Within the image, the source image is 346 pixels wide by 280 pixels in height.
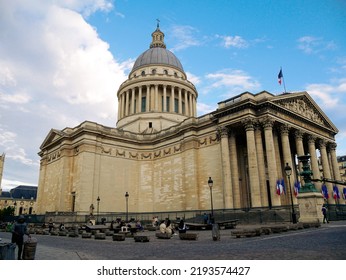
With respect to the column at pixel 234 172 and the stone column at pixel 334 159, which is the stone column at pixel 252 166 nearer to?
the column at pixel 234 172

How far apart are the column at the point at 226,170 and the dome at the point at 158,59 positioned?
3329cm

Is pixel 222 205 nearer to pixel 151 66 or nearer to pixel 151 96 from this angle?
pixel 151 96

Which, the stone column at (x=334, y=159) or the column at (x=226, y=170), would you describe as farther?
the stone column at (x=334, y=159)

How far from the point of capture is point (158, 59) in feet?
216

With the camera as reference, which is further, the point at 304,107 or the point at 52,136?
the point at 52,136

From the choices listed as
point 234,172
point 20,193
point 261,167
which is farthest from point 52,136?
point 20,193

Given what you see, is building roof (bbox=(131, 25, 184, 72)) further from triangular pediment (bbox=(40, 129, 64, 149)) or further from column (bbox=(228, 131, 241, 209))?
column (bbox=(228, 131, 241, 209))

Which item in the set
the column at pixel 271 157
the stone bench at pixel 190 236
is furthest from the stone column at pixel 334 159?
the stone bench at pixel 190 236

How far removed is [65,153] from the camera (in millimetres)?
45531

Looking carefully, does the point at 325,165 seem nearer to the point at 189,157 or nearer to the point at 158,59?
the point at 189,157

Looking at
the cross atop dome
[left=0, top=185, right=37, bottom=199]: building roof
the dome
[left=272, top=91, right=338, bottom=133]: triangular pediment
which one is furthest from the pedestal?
[left=0, top=185, right=37, bottom=199]: building roof

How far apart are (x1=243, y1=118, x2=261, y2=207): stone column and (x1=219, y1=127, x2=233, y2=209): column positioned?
9.10 feet

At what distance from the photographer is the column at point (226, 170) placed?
3481 centimetres

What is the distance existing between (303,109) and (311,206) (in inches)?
883
